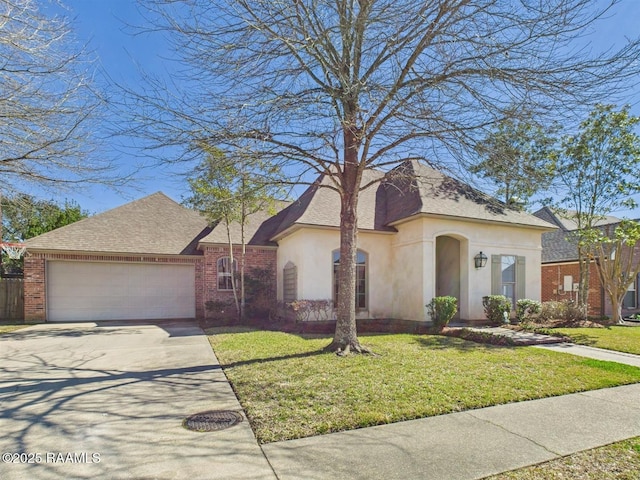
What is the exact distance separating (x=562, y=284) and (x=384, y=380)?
708 inches

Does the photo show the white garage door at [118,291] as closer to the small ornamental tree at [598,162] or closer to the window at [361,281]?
the window at [361,281]

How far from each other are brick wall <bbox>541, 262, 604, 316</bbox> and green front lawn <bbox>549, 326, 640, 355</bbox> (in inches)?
271

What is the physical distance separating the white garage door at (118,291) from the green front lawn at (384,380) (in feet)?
26.8

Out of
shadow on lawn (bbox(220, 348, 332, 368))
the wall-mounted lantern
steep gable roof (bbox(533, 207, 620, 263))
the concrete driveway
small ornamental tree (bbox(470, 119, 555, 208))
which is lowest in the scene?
shadow on lawn (bbox(220, 348, 332, 368))

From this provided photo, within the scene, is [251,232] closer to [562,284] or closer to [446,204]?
[446,204]

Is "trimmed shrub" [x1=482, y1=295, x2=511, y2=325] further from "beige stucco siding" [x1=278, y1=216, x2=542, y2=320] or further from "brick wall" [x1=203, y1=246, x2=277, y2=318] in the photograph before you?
"brick wall" [x1=203, y1=246, x2=277, y2=318]

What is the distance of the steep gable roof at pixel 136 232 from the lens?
14750mm

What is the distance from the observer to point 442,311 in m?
10.9

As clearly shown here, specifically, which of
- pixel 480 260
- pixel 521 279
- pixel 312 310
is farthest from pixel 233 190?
pixel 521 279

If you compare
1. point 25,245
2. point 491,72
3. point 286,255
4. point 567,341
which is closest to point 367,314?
point 286,255

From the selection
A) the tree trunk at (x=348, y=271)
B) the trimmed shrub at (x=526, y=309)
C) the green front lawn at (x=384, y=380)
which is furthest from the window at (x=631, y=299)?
the tree trunk at (x=348, y=271)

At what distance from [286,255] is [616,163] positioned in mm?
12732

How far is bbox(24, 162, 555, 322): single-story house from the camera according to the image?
1225 centimetres

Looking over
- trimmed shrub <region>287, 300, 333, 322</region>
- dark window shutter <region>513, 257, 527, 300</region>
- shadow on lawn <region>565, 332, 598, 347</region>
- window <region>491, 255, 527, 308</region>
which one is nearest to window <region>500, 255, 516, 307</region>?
window <region>491, 255, 527, 308</region>
